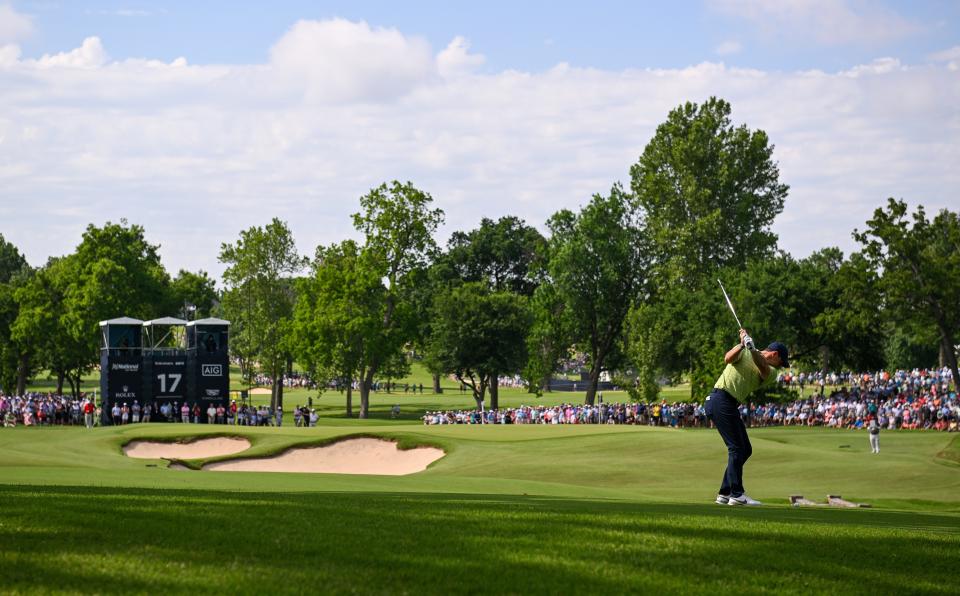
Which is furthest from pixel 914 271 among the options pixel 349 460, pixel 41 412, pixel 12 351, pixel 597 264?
pixel 12 351

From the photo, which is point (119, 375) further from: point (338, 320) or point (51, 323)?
point (51, 323)

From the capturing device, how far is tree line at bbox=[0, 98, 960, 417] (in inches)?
2955

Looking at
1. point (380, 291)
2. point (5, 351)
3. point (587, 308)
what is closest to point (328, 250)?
point (380, 291)

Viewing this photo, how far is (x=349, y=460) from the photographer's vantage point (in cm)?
4191

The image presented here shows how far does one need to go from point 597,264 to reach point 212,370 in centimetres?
3833

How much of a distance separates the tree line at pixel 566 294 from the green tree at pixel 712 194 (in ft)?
0.39

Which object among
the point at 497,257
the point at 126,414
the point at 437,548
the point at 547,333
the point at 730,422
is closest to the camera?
the point at 437,548

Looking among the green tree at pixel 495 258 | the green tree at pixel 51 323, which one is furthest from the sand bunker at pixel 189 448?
the green tree at pixel 495 258

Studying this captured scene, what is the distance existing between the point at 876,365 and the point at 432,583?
7440 centimetres

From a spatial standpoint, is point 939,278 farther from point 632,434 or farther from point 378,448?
point 378,448

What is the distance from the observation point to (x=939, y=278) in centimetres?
6531

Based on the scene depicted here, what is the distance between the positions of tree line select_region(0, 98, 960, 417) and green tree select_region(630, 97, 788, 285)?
0.12 m

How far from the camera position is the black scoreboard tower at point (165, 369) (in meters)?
58.6

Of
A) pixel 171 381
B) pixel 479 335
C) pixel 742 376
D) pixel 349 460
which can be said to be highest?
pixel 479 335
